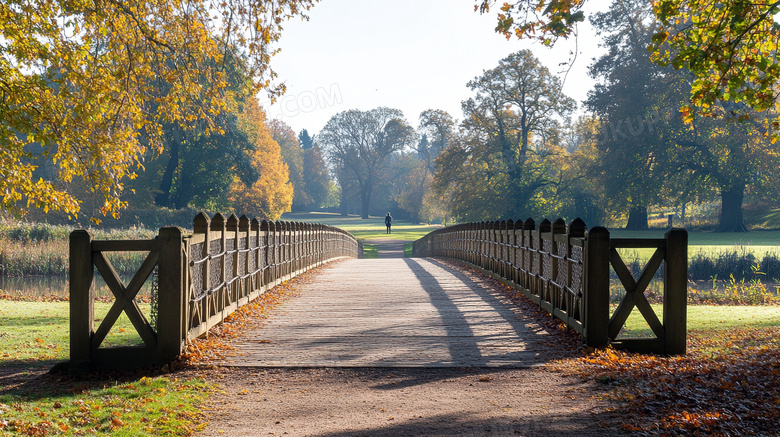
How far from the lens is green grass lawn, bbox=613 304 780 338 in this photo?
10.1 metres

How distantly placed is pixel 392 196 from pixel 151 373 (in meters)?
90.5

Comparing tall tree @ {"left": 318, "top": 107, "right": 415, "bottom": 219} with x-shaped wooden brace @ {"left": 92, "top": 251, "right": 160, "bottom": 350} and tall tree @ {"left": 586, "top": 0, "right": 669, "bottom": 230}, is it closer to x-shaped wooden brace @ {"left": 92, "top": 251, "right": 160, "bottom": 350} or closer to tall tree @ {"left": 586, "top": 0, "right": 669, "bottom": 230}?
tall tree @ {"left": 586, "top": 0, "right": 669, "bottom": 230}

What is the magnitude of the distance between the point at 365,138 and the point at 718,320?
249 ft

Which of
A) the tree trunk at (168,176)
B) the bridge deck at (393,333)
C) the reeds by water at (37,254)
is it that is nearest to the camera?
the bridge deck at (393,333)

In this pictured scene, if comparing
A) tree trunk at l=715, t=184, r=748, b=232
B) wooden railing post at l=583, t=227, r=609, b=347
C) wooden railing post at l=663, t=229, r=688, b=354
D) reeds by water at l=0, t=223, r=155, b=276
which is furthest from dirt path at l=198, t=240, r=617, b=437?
tree trunk at l=715, t=184, r=748, b=232

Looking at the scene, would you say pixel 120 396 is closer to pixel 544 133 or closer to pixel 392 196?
pixel 544 133

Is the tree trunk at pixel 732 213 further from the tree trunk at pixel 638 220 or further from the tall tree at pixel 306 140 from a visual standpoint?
the tall tree at pixel 306 140

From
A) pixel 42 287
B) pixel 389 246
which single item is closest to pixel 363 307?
pixel 42 287

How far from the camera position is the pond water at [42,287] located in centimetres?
1645

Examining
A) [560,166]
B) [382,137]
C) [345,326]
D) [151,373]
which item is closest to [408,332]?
[345,326]

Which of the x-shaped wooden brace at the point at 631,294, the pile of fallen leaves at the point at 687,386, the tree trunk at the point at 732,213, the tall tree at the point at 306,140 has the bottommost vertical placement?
the pile of fallen leaves at the point at 687,386

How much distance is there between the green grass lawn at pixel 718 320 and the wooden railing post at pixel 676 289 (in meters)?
2.53

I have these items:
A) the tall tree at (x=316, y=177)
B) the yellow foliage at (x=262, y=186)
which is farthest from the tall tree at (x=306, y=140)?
the yellow foliage at (x=262, y=186)

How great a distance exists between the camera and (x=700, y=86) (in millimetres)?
7633
